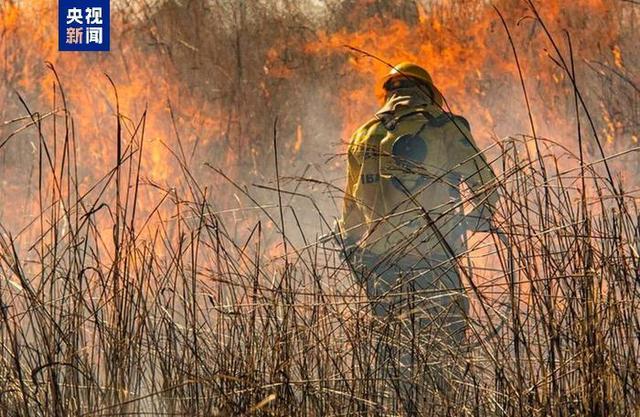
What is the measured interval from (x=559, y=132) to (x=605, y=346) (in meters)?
11.5

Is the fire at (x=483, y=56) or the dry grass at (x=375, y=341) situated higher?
the fire at (x=483, y=56)

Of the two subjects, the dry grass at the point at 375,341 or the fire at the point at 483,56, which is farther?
the fire at the point at 483,56

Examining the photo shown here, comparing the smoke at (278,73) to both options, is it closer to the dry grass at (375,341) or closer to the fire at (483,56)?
the fire at (483,56)

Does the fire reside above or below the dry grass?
above

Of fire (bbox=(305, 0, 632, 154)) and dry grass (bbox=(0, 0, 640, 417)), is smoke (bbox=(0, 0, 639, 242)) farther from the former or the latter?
dry grass (bbox=(0, 0, 640, 417))

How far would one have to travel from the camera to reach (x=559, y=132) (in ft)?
44.6

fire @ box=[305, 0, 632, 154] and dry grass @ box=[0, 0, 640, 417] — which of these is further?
fire @ box=[305, 0, 632, 154]

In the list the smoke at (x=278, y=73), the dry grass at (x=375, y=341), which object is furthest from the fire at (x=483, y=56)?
the dry grass at (x=375, y=341)

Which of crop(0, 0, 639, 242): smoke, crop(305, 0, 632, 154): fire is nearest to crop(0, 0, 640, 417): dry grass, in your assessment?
crop(0, 0, 639, 242): smoke

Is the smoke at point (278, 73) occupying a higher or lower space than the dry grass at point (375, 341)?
higher

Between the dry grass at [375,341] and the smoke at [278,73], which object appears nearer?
the dry grass at [375,341]

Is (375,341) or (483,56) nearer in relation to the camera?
(375,341)

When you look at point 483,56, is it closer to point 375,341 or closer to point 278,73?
point 278,73

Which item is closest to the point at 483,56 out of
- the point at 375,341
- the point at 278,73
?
the point at 278,73
